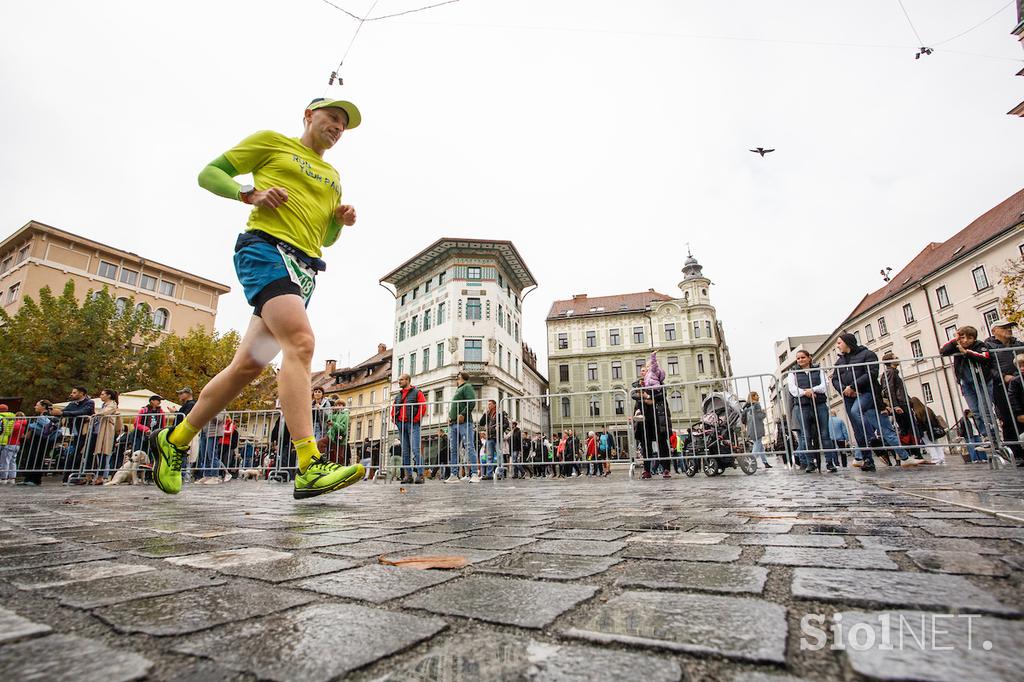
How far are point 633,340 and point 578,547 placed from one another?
47.5 m

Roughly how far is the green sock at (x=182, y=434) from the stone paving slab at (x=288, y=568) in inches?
82.5

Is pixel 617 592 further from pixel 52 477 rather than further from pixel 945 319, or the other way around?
pixel 945 319

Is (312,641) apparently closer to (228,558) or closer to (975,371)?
(228,558)

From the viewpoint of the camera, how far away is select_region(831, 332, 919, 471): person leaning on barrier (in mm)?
7031

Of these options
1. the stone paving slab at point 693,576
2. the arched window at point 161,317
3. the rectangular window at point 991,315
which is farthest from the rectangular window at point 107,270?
the rectangular window at point 991,315

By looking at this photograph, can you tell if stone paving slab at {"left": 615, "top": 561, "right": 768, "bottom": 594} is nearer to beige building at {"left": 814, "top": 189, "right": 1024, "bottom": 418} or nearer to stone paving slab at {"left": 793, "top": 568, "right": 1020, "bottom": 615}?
stone paving slab at {"left": 793, "top": 568, "right": 1020, "bottom": 615}

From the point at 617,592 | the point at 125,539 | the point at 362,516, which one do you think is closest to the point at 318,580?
the point at 617,592

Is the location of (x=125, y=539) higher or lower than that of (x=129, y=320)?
lower

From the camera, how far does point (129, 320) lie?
2422 centimetres

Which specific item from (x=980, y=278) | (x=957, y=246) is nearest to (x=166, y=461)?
(x=980, y=278)

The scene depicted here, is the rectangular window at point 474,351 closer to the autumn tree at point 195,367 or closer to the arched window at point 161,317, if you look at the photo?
the autumn tree at point 195,367

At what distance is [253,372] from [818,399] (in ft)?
25.2

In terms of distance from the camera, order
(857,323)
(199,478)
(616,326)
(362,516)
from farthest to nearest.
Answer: (616,326)
(857,323)
(199,478)
(362,516)

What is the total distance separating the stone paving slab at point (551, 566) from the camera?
48.8 inches
